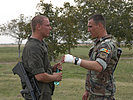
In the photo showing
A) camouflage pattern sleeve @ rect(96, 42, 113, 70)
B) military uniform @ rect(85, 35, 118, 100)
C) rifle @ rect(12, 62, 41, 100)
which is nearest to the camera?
camouflage pattern sleeve @ rect(96, 42, 113, 70)

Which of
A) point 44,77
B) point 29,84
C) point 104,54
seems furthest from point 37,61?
point 104,54

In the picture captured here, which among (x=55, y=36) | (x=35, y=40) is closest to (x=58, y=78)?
(x=35, y=40)

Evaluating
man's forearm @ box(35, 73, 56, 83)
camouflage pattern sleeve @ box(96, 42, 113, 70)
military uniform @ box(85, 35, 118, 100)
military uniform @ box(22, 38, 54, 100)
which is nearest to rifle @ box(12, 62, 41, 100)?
military uniform @ box(22, 38, 54, 100)

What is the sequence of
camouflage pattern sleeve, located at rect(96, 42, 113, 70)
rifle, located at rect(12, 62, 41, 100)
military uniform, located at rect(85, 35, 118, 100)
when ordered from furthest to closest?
rifle, located at rect(12, 62, 41, 100) < military uniform, located at rect(85, 35, 118, 100) < camouflage pattern sleeve, located at rect(96, 42, 113, 70)

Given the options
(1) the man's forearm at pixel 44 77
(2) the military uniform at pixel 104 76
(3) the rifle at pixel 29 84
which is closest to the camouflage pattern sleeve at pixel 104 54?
(2) the military uniform at pixel 104 76

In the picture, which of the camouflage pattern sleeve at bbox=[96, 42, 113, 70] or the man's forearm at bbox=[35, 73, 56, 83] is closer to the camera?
the camouflage pattern sleeve at bbox=[96, 42, 113, 70]

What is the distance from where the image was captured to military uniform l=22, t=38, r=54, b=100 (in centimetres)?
355

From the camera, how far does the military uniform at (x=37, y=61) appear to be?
3549 millimetres

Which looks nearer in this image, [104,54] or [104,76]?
[104,54]

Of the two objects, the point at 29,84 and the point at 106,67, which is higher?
the point at 106,67

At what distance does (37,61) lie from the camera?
355 cm

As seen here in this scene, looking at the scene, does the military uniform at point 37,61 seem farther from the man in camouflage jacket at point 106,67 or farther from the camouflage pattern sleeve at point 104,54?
the camouflage pattern sleeve at point 104,54

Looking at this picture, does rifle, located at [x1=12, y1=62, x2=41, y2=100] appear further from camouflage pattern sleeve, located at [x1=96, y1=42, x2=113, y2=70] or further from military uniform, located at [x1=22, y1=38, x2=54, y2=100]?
camouflage pattern sleeve, located at [x1=96, y1=42, x2=113, y2=70]

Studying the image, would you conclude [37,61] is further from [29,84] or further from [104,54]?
[104,54]
